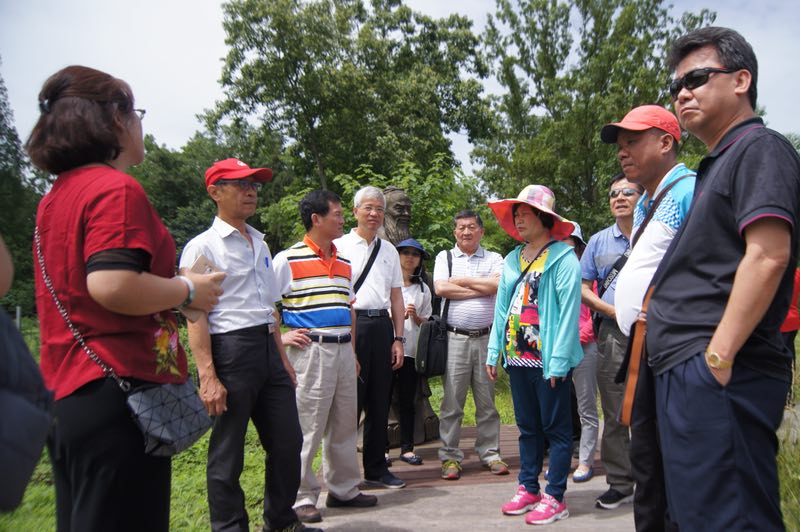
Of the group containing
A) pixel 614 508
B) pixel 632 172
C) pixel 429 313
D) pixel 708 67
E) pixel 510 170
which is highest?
pixel 510 170

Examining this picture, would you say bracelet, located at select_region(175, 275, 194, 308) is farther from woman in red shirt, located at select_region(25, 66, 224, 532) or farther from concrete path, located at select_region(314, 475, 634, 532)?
concrete path, located at select_region(314, 475, 634, 532)

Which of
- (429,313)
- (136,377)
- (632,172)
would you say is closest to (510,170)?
(429,313)

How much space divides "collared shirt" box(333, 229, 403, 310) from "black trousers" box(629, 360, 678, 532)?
2.86 m

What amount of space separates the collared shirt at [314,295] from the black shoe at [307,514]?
1.18 meters

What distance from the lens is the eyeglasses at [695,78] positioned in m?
2.13

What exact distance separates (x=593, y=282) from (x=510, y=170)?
15.3 meters

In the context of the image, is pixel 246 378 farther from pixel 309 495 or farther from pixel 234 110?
pixel 234 110

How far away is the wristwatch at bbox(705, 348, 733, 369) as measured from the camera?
1.88 m

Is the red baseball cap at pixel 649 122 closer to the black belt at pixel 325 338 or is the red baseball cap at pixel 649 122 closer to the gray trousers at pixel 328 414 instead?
the black belt at pixel 325 338

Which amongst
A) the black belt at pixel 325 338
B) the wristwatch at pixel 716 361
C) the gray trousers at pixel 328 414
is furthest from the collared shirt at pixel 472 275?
the wristwatch at pixel 716 361

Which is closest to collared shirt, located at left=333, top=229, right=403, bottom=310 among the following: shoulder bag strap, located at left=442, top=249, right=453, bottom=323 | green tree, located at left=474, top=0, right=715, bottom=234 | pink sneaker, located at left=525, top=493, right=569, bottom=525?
shoulder bag strap, located at left=442, top=249, right=453, bottom=323

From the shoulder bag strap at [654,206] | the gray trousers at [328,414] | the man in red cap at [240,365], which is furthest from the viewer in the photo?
the gray trousers at [328,414]

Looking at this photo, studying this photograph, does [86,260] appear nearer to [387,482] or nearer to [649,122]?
[649,122]

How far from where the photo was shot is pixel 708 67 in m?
2.14
